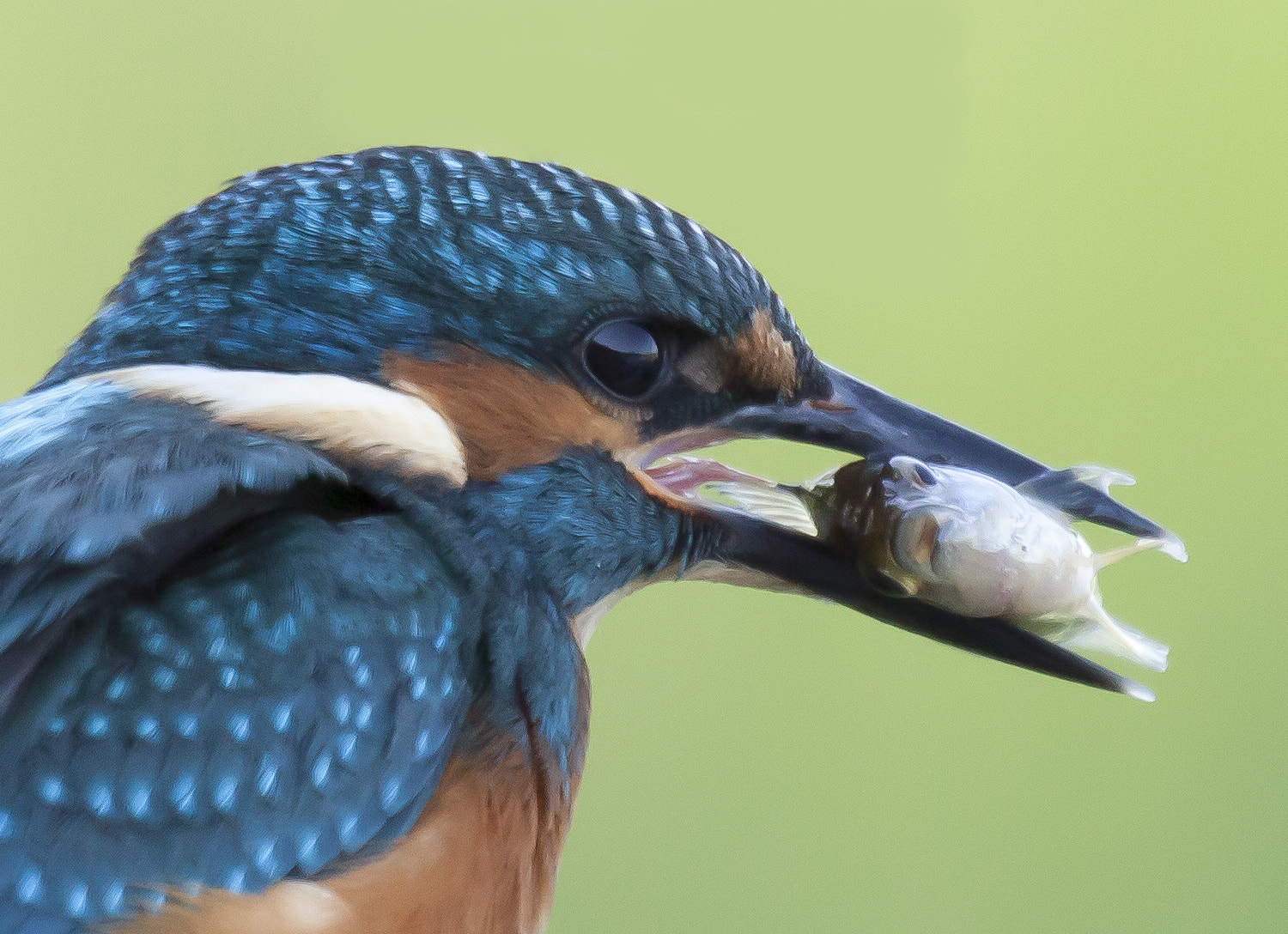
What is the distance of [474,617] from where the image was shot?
621 millimetres

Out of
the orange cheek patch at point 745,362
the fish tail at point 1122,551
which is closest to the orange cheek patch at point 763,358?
the orange cheek patch at point 745,362

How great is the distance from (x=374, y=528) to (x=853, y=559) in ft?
0.95

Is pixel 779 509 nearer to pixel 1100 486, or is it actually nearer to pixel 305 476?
pixel 1100 486

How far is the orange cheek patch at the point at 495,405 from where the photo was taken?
64cm

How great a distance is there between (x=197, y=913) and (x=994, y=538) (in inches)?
17.2

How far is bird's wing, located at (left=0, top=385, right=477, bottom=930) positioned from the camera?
0.51 m

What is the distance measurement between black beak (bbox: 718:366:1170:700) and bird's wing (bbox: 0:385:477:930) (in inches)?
8.9

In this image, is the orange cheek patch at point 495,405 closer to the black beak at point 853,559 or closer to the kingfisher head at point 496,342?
the kingfisher head at point 496,342

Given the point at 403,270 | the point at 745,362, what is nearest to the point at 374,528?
the point at 403,270

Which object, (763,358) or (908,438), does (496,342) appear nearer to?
(763,358)

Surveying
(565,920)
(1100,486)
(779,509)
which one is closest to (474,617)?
(779,509)

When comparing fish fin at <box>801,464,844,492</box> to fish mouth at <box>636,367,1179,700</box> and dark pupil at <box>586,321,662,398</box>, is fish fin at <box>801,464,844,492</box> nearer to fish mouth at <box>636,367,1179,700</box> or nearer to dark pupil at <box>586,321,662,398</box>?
fish mouth at <box>636,367,1179,700</box>

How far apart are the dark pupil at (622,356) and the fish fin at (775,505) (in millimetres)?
112

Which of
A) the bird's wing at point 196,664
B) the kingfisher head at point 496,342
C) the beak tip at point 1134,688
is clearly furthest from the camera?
the beak tip at point 1134,688
